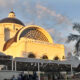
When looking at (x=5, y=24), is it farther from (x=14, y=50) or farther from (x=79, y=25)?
(x=79, y=25)

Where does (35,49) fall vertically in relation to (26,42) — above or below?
below

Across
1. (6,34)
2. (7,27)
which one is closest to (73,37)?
(6,34)

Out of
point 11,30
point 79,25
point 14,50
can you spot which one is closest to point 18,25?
point 11,30

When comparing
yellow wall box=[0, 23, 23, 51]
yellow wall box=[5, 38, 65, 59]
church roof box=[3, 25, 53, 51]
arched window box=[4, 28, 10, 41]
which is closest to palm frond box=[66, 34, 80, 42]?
yellow wall box=[5, 38, 65, 59]

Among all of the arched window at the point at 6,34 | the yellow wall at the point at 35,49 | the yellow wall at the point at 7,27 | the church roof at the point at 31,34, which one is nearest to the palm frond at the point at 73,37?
the yellow wall at the point at 35,49

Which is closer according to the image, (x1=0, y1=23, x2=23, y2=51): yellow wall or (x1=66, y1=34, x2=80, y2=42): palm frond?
(x1=66, y1=34, x2=80, y2=42): palm frond

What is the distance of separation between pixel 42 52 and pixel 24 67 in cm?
1112

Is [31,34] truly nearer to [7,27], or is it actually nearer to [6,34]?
[6,34]

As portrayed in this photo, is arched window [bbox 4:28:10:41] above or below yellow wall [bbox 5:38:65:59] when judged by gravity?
above

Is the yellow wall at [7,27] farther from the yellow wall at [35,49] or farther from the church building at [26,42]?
the yellow wall at [35,49]

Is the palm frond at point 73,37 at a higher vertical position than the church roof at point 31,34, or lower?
lower

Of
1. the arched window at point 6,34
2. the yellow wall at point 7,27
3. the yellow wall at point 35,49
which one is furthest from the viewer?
the arched window at point 6,34

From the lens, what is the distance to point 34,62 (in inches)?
938

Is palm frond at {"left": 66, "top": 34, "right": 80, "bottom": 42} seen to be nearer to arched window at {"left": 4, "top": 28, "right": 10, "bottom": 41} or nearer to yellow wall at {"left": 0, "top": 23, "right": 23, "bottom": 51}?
yellow wall at {"left": 0, "top": 23, "right": 23, "bottom": 51}
